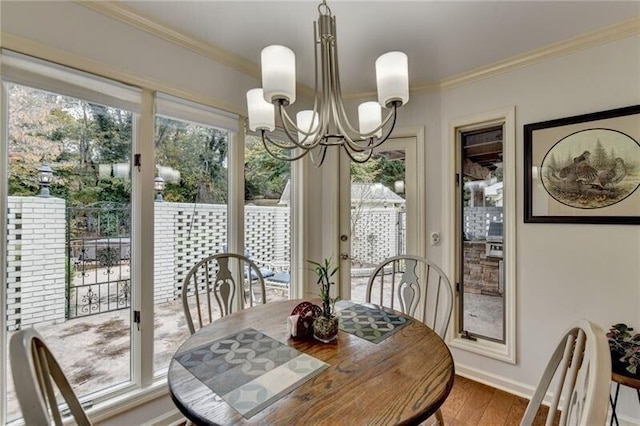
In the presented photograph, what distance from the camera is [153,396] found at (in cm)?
183

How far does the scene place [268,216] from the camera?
269 centimetres

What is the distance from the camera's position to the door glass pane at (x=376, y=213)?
284 cm

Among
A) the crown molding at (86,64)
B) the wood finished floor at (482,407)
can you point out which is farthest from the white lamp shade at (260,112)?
the wood finished floor at (482,407)

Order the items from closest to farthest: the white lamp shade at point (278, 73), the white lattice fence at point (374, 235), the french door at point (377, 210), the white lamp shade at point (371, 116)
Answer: the white lamp shade at point (278, 73), the white lamp shade at point (371, 116), the french door at point (377, 210), the white lattice fence at point (374, 235)

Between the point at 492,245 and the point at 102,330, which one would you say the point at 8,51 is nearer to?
the point at 102,330

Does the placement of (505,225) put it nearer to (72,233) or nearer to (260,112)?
(260,112)

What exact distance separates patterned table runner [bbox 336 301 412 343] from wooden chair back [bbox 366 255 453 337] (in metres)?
0.28

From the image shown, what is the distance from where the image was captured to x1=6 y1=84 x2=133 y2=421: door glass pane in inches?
58.4

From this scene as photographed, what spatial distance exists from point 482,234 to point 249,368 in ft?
7.09

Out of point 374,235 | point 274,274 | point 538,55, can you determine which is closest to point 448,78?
point 538,55

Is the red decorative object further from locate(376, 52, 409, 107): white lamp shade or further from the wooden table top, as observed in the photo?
locate(376, 52, 409, 107): white lamp shade

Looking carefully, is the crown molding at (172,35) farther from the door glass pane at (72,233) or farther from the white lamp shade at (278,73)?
the white lamp shade at (278,73)

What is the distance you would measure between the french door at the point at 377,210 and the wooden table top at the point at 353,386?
1.53 metres

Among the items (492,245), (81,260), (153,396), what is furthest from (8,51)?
(492,245)
